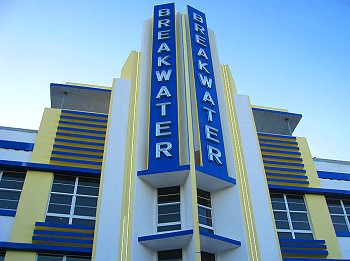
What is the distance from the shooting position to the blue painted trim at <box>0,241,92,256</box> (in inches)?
543

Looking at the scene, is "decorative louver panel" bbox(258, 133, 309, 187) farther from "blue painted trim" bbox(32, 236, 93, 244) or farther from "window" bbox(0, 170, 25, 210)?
"window" bbox(0, 170, 25, 210)

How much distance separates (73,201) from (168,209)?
4049 mm

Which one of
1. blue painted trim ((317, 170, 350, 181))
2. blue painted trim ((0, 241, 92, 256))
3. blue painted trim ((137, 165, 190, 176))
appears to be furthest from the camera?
blue painted trim ((317, 170, 350, 181))

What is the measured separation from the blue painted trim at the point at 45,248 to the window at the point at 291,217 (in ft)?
28.7

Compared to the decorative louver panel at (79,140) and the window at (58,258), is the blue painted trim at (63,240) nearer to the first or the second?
the window at (58,258)

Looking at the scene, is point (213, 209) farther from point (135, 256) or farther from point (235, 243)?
point (135, 256)

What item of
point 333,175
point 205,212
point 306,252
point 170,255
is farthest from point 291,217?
point 170,255

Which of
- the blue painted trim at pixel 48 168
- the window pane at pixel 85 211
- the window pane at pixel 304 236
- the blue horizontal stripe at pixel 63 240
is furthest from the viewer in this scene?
the window pane at pixel 304 236

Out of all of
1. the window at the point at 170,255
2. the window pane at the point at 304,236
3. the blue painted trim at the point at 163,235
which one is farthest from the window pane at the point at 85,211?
the window pane at the point at 304,236

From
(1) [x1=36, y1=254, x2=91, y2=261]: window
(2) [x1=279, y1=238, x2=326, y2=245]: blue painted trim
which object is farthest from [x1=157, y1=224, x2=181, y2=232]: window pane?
(2) [x1=279, y1=238, x2=326, y2=245]: blue painted trim

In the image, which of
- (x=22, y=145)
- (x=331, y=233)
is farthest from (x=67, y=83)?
(x=331, y=233)

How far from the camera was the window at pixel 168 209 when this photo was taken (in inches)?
585

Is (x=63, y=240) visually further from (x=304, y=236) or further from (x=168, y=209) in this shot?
(x=304, y=236)

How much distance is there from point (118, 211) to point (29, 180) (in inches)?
169
